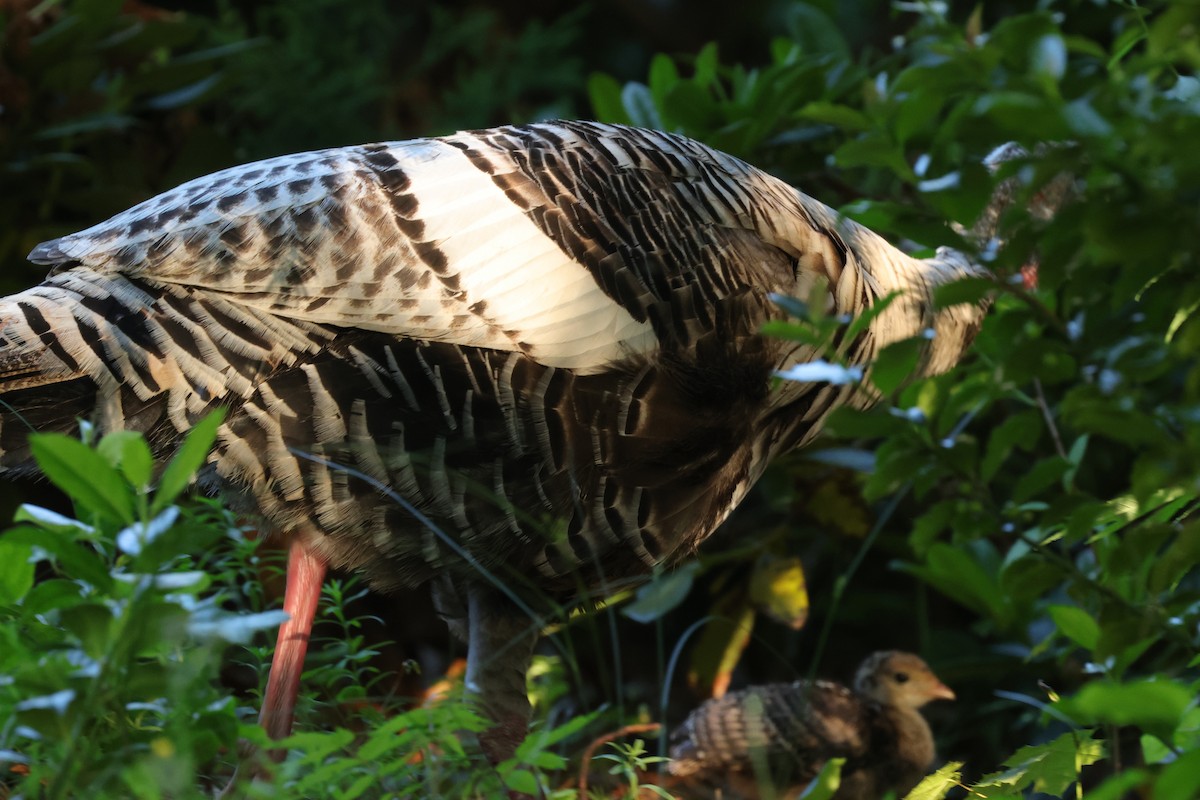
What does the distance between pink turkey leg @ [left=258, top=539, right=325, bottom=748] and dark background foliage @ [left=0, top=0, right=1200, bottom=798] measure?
4cm

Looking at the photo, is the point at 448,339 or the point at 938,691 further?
the point at 938,691

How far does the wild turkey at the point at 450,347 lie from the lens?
6.18 ft

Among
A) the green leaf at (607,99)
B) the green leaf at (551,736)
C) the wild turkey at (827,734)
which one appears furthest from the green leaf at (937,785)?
the green leaf at (607,99)

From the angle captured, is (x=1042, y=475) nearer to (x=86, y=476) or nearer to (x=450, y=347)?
(x=450, y=347)

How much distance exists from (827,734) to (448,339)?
4.45 ft

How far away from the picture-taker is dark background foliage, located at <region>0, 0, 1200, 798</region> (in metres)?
1.19

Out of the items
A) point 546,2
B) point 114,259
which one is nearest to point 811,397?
point 114,259

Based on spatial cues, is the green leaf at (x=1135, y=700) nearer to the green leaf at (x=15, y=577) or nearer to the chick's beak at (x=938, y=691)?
the green leaf at (x=15, y=577)

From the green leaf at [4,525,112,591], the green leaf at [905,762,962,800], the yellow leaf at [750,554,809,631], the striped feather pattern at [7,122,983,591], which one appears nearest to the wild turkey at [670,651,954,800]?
the yellow leaf at [750,554,809,631]

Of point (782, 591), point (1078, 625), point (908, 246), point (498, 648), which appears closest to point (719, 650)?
point (782, 591)

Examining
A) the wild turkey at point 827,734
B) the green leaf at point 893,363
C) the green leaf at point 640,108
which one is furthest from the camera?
the green leaf at point 640,108

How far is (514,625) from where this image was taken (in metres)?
2.33

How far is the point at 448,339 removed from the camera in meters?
1.93

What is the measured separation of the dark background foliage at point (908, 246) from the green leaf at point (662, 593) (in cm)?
2
